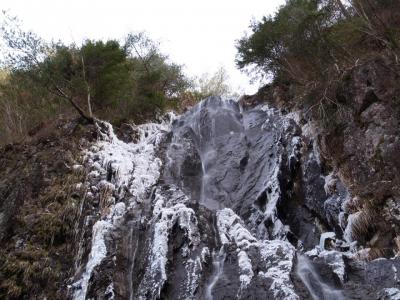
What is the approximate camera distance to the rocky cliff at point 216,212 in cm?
740

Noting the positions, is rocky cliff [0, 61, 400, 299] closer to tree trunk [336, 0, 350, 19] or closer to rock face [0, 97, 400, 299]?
rock face [0, 97, 400, 299]

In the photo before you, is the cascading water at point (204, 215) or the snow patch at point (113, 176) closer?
the cascading water at point (204, 215)

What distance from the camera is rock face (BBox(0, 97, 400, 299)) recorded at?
7.14 metres

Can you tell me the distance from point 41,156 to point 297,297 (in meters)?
8.29

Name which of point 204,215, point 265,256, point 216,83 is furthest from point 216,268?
point 216,83

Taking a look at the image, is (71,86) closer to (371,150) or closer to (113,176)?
(113,176)

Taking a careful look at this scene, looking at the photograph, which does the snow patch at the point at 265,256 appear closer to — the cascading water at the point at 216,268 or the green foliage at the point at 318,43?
the cascading water at the point at 216,268

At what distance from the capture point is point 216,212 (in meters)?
9.47

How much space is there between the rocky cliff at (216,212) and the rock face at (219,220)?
0.03 m

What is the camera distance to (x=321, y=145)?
1095cm

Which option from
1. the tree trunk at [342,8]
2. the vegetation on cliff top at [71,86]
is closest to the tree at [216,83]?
the vegetation on cliff top at [71,86]

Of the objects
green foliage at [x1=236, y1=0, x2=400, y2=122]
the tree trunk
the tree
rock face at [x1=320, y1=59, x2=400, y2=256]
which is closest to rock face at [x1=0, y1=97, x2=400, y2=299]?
rock face at [x1=320, y1=59, x2=400, y2=256]

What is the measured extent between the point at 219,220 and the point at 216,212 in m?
0.34

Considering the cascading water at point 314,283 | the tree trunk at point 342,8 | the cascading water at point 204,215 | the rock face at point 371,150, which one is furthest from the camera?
the tree trunk at point 342,8
